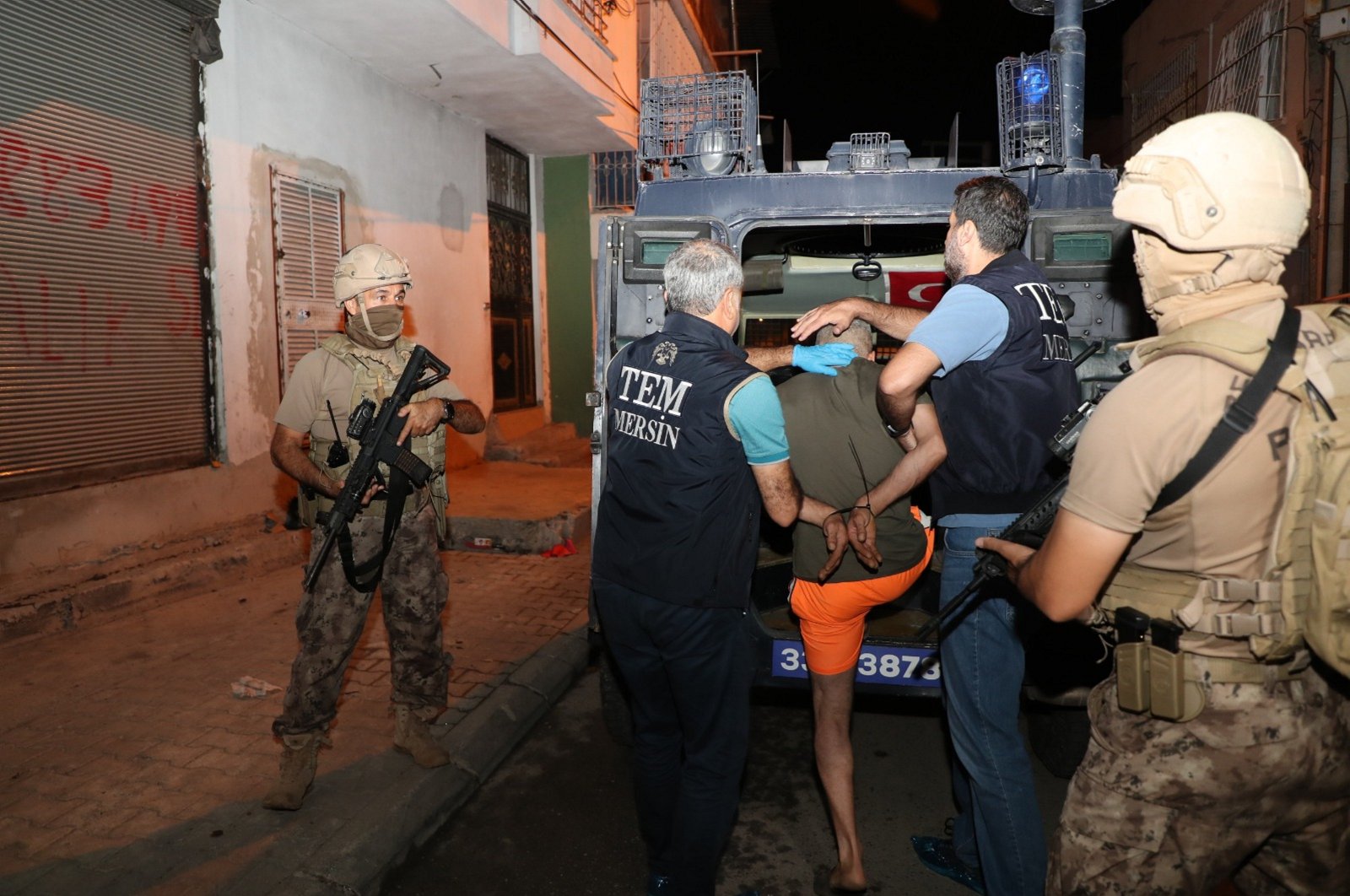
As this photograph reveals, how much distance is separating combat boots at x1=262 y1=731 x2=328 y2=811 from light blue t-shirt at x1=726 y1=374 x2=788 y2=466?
2.09 meters

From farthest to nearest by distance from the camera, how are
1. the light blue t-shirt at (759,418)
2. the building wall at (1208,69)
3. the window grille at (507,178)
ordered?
1. the window grille at (507,178)
2. the building wall at (1208,69)
3. the light blue t-shirt at (759,418)

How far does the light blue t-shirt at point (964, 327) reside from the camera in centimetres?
242

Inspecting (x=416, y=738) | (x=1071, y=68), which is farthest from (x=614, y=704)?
(x=1071, y=68)

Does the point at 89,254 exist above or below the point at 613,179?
below

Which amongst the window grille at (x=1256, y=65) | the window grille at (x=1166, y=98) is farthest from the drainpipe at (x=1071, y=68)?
the window grille at (x=1166, y=98)

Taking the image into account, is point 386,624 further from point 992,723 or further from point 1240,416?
point 1240,416

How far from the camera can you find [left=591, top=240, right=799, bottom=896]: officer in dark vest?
2457 millimetres

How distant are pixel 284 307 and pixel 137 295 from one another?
4.37ft

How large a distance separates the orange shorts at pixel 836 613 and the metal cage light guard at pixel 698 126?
72.1 inches

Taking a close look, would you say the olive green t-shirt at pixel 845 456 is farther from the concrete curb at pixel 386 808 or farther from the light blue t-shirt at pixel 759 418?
the concrete curb at pixel 386 808

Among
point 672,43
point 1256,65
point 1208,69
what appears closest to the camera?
point 1256,65

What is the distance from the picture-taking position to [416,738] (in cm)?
359

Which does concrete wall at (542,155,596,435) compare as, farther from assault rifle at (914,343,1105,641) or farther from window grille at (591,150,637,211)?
assault rifle at (914,343,1105,641)

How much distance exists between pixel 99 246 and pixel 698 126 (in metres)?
4.40
